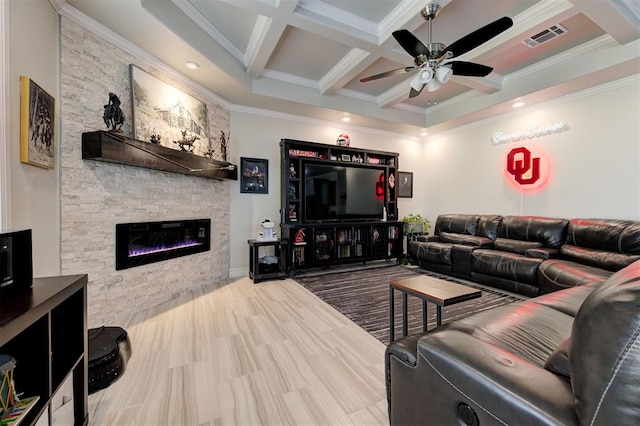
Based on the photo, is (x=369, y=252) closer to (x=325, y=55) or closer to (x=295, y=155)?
(x=295, y=155)

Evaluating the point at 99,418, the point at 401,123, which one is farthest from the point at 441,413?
the point at 401,123

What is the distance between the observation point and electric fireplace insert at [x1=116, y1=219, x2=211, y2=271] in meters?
2.74

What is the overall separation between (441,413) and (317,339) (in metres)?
1.49

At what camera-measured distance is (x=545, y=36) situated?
10.4 feet

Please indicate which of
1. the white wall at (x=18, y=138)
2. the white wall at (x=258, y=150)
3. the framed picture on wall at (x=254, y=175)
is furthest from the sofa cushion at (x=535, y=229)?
the white wall at (x=18, y=138)

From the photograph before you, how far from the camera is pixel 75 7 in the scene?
2.27m

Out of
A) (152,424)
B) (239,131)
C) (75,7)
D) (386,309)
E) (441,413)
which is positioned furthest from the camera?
(239,131)

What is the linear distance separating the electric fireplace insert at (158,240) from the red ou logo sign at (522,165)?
512cm

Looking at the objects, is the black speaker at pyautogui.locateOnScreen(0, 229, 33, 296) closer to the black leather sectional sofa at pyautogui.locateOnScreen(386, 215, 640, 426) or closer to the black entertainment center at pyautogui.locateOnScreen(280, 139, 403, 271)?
the black leather sectional sofa at pyautogui.locateOnScreen(386, 215, 640, 426)

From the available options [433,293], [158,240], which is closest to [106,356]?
[158,240]

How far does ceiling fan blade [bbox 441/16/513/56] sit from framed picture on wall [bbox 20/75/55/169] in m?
3.21

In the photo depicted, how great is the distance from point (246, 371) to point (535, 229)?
14.2 ft

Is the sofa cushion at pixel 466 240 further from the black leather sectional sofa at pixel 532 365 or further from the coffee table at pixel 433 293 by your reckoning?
the coffee table at pixel 433 293

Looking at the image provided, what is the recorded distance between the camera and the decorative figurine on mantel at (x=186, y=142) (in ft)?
10.6
